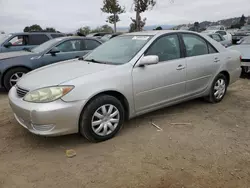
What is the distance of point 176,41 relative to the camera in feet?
13.8

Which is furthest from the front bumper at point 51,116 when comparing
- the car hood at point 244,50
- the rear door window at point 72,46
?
the car hood at point 244,50

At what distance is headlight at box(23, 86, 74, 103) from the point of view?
9.86 feet

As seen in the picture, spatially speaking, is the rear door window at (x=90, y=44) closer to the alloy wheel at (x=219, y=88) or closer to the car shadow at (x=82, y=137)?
the car shadow at (x=82, y=137)

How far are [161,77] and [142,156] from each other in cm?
135

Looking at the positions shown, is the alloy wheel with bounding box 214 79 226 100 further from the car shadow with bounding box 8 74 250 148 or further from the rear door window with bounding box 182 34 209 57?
the rear door window with bounding box 182 34 209 57

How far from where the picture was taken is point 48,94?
3.03m

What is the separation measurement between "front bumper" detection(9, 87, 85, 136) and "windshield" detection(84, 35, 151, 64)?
1.07 m

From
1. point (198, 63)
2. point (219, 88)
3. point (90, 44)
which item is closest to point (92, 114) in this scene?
point (198, 63)

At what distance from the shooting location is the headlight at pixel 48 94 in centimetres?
301

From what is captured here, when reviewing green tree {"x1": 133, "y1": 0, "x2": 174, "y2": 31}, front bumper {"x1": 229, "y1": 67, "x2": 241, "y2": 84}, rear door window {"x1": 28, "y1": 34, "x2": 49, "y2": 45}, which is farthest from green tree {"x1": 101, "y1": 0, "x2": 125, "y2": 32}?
front bumper {"x1": 229, "y1": 67, "x2": 241, "y2": 84}

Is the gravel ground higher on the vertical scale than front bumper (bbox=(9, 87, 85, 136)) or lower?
lower

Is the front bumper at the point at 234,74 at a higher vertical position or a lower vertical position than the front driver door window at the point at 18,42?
lower

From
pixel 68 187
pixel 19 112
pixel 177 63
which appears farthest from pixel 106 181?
pixel 177 63

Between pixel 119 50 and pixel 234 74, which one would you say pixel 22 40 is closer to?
pixel 119 50
